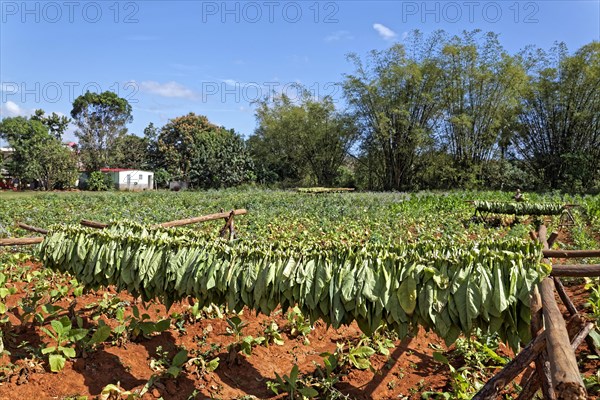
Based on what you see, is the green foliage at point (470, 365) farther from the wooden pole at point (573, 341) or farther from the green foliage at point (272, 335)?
the green foliage at point (272, 335)

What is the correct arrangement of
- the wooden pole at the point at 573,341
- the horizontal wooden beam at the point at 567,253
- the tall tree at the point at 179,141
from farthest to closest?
the tall tree at the point at 179,141
the horizontal wooden beam at the point at 567,253
the wooden pole at the point at 573,341

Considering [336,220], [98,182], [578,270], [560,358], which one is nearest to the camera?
[560,358]

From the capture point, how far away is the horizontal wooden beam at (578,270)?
2215mm

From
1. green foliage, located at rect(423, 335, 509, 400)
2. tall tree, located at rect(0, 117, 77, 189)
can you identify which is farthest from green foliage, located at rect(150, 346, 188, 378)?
tall tree, located at rect(0, 117, 77, 189)

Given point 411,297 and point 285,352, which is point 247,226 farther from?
point 411,297

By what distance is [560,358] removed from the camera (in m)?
1.59

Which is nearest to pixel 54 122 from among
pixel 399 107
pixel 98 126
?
pixel 98 126

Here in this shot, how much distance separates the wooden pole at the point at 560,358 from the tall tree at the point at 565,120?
25.7m

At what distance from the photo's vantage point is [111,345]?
11.9ft

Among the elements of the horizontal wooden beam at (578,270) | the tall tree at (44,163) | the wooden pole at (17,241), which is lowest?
the wooden pole at (17,241)

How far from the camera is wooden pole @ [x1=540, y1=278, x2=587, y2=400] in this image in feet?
4.70

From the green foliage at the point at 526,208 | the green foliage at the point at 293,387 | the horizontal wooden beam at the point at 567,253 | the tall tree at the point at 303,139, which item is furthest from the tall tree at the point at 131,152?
the horizontal wooden beam at the point at 567,253

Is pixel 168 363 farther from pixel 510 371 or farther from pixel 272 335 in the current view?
pixel 510 371

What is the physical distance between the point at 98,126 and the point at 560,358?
47.7 metres
